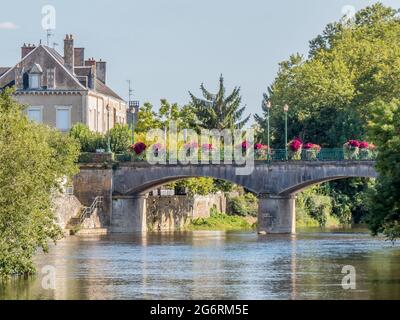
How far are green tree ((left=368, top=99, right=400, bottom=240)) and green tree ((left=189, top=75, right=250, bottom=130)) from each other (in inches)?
3355

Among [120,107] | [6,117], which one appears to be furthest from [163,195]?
[6,117]

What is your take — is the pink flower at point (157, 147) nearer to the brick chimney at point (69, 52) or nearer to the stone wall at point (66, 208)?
Result: the stone wall at point (66, 208)

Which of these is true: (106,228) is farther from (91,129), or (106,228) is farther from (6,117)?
(6,117)

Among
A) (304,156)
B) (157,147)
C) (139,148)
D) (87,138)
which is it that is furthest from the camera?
(87,138)

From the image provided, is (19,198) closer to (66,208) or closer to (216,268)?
(216,268)

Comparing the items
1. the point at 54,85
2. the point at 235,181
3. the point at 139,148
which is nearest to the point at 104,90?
the point at 54,85

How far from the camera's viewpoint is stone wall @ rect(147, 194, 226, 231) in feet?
399

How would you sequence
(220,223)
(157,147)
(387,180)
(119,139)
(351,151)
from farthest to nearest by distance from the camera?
1. (220,223)
2. (119,139)
3. (157,147)
4. (351,151)
5. (387,180)

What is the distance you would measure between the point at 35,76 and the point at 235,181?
22.4 meters

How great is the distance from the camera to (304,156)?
113 meters

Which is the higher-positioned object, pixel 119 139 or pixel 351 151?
pixel 119 139

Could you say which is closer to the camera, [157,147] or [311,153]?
[311,153]

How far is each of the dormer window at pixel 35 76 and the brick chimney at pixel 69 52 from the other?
9.22ft

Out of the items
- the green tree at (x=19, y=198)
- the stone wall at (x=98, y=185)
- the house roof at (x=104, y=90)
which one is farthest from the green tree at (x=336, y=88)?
the green tree at (x=19, y=198)
